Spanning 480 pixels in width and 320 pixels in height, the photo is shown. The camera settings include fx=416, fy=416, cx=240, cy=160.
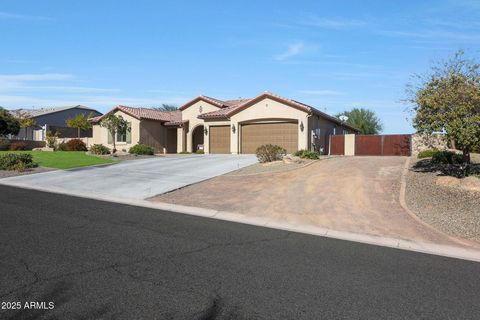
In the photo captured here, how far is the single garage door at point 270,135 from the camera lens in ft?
101

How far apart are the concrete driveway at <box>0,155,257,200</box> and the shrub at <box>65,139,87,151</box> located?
16539 millimetres

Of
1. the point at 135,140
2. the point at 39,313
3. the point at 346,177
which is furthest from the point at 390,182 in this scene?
the point at 135,140

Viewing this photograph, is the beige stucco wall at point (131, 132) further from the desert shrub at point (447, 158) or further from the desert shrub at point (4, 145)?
the desert shrub at point (447, 158)

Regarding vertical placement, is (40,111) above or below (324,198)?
above

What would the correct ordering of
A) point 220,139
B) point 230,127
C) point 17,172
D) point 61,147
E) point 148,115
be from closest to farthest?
point 17,172
point 230,127
point 220,139
point 148,115
point 61,147

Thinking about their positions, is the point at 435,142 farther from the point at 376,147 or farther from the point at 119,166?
the point at 119,166

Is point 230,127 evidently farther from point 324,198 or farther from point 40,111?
point 40,111

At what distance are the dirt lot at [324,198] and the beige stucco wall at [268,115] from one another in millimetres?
9686

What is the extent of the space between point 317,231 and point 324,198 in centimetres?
Answer: 396

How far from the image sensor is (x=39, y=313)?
465cm

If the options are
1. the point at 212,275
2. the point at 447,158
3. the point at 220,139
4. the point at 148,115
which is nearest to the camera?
the point at 212,275

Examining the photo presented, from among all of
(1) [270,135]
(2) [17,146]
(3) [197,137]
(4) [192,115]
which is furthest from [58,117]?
(1) [270,135]

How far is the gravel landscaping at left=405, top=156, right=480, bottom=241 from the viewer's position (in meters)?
10.9

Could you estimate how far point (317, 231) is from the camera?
1063 cm
